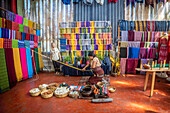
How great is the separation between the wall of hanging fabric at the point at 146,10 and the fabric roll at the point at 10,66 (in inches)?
236

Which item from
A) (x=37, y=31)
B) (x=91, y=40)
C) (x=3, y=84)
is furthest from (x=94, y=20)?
(x=3, y=84)

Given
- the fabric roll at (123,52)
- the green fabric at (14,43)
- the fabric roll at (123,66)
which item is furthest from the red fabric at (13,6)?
the fabric roll at (123,66)

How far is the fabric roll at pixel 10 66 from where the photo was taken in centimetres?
394

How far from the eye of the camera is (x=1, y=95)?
130 inches

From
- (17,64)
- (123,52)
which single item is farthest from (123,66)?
(17,64)

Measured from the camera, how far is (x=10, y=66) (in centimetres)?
405

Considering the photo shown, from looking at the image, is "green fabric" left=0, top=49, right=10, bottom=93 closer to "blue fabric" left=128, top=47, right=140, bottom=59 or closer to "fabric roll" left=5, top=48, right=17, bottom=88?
"fabric roll" left=5, top=48, right=17, bottom=88

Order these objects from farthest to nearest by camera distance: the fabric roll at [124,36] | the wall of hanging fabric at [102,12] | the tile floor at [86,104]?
the wall of hanging fabric at [102,12] → the fabric roll at [124,36] → the tile floor at [86,104]

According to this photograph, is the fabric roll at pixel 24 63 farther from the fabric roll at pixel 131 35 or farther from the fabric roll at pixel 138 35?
the fabric roll at pixel 138 35

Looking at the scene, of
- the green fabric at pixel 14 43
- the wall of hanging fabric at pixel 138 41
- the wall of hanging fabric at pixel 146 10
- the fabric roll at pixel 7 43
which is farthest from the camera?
the wall of hanging fabric at pixel 146 10

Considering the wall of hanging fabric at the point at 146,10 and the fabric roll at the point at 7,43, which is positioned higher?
the wall of hanging fabric at the point at 146,10

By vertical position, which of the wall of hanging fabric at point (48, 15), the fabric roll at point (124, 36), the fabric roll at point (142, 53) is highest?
the wall of hanging fabric at point (48, 15)

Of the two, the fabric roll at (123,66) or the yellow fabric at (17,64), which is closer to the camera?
the yellow fabric at (17,64)

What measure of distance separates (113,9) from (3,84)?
20.5 ft
